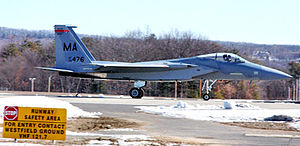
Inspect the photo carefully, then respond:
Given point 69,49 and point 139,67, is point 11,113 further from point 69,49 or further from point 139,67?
point 69,49

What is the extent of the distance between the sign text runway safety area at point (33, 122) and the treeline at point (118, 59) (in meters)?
29.7

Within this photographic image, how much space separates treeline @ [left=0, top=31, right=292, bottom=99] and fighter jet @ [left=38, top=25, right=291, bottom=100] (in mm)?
11733

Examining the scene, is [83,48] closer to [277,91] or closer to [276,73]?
[276,73]

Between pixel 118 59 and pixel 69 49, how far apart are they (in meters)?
36.7

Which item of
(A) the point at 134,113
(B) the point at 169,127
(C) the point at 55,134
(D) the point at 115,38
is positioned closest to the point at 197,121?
(B) the point at 169,127

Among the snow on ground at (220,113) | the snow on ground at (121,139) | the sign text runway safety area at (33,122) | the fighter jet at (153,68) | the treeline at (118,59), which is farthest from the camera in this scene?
the treeline at (118,59)

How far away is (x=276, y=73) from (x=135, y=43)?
46159mm

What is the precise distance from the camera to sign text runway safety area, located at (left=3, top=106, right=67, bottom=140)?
32.9 feet

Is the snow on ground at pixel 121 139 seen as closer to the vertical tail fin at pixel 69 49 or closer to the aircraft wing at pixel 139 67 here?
the aircraft wing at pixel 139 67

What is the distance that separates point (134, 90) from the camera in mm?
29109

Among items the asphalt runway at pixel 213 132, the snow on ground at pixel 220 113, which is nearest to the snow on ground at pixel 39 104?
the asphalt runway at pixel 213 132

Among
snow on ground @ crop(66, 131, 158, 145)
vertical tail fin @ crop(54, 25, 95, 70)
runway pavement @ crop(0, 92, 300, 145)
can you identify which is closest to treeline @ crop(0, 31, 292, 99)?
vertical tail fin @ crop(54, 25, 95, 70)

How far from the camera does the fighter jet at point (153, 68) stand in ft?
91.6

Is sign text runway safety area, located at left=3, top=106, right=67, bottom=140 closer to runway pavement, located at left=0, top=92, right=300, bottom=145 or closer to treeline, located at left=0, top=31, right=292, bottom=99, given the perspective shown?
runway pavement, located at left=0, top=92, right=300, bottom=145
